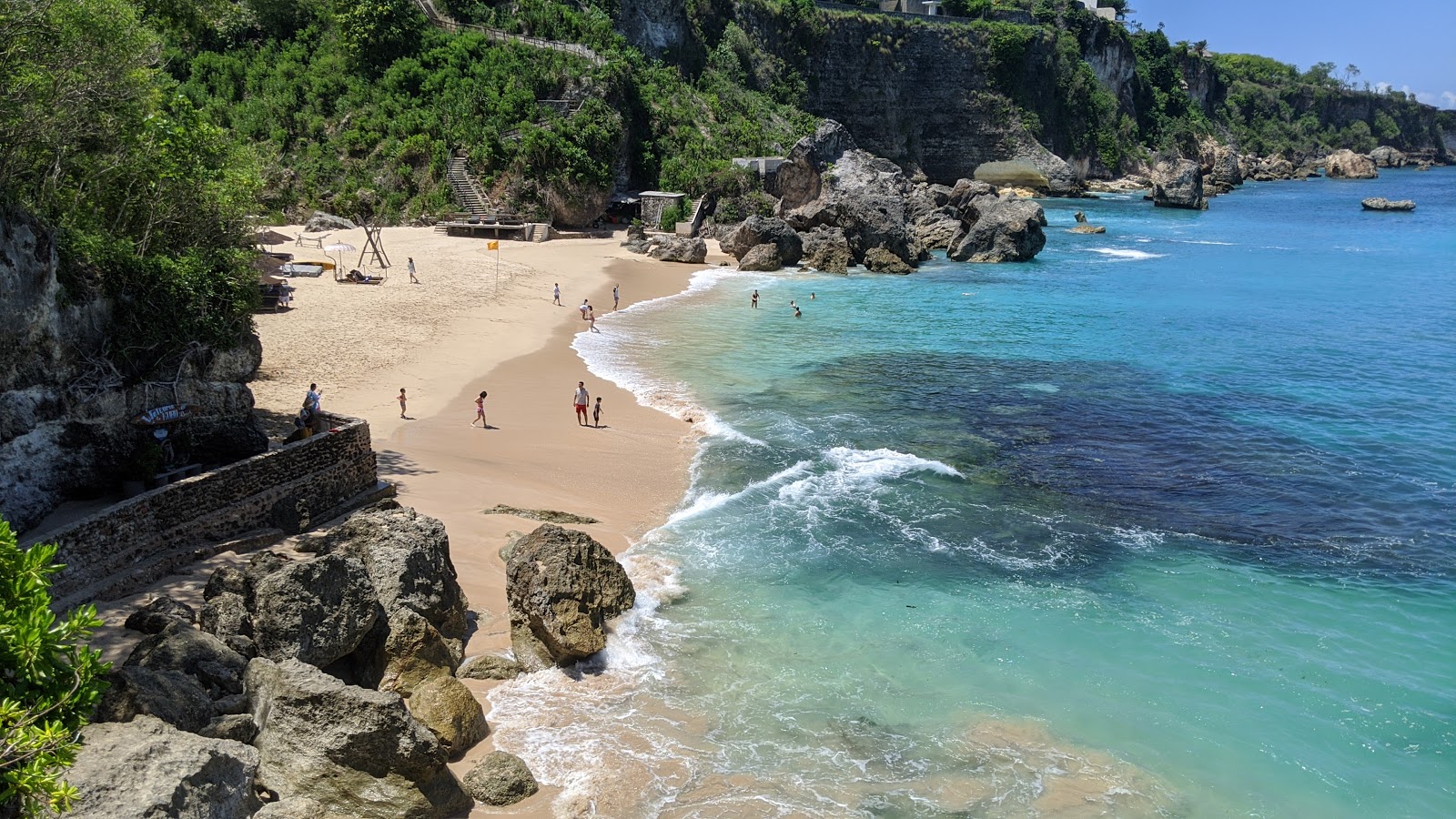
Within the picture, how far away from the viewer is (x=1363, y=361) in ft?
106

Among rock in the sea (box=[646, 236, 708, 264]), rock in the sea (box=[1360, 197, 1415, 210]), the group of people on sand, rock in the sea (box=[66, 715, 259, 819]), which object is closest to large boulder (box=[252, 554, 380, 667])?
rock in the sea (box=[66, 715, 259, 819])

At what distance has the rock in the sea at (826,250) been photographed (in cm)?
4916

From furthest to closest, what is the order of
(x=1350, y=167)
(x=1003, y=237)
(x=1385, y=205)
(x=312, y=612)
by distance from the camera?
1. (x=1350, y=167)
2. (x=1385, y=205)
3. (x=1003, y=237)
4. (x=312, y=612)

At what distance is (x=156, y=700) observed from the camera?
885 cm

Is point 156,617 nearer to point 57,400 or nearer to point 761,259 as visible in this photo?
point 57,400

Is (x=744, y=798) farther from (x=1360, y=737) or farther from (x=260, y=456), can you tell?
(x=260, y=456)

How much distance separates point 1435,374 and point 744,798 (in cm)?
2990

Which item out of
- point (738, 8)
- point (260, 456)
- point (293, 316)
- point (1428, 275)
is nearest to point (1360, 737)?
point (260, 456)

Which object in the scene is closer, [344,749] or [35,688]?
[35,688]

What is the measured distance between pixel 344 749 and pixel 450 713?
1.81m

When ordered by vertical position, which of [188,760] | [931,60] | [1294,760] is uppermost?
[931,60]

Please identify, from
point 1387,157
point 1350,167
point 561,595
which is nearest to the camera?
point 561,595

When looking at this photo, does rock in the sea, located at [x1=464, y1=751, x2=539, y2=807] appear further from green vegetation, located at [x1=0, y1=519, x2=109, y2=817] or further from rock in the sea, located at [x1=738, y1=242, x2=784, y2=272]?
rock in the sea, located at [x1=738, y1=242, x2=784, y2=272]

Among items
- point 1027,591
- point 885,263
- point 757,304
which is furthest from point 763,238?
point 1027,591
